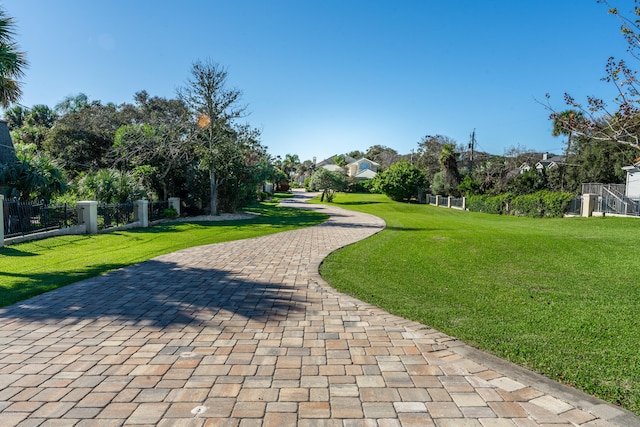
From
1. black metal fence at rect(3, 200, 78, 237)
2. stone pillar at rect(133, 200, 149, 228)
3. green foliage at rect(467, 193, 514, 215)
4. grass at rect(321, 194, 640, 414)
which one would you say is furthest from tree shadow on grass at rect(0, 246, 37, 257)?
green foliage at rect(467, 193, 514, 215)

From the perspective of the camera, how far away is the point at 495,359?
11.5 feet

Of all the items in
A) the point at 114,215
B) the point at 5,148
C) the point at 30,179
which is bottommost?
the point at 114,215

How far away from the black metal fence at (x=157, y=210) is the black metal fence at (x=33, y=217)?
4.34 m

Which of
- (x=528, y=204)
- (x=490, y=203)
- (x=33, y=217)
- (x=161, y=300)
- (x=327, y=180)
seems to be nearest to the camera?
(x=161, y=300)

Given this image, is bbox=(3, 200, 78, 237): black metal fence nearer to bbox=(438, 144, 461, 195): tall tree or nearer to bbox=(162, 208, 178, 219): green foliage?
bbox=(162, 208, 178, 219): green foliage

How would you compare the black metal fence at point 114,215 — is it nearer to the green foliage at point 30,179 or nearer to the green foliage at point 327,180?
the green foliage at point 30,179

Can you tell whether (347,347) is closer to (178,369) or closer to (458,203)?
(178,369)

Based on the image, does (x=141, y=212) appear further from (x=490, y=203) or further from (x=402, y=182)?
(x=402, y=182)

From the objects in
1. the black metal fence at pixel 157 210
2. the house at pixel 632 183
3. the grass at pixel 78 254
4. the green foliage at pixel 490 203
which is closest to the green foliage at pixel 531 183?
the green foliage at pixel 490 203

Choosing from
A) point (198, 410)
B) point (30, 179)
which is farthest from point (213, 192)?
point (198, 410)

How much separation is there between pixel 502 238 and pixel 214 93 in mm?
16392

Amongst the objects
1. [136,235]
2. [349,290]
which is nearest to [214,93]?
[136,235]

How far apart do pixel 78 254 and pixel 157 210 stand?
31.1 ft

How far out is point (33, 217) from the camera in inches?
442
